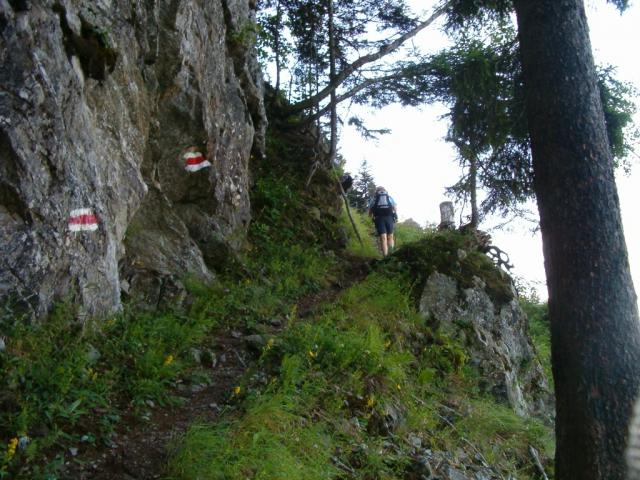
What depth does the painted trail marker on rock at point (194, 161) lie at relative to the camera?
909 centimetres

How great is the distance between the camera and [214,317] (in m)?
7.01

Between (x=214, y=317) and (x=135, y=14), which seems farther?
(x=135, y=14)

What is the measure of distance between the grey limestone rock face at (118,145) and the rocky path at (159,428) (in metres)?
1.30

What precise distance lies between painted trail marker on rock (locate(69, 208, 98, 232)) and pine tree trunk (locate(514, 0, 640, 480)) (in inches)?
164

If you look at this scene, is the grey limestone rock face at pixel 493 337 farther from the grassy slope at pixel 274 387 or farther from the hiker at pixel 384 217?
the hiker at pixel 384 217

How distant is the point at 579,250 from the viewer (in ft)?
14.5

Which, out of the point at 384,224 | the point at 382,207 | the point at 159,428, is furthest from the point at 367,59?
the point at 159,428

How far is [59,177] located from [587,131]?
15.1ft

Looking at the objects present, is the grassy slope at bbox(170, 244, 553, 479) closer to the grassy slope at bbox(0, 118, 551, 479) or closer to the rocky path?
the grassy slope at bbox(0, 118, 551, 479)

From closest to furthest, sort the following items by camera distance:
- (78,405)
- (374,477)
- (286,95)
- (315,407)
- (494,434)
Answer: (78,405) → (374,477) → (315,407) → (494,434) → (286,95)

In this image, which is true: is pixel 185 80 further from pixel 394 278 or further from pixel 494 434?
pixel 494 434

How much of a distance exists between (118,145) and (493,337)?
5.99m

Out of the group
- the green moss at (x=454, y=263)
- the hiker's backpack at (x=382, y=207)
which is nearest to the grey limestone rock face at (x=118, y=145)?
the green moss at (x=454, y=263)

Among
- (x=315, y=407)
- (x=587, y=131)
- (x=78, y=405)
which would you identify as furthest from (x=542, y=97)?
(x=78, y=405)
